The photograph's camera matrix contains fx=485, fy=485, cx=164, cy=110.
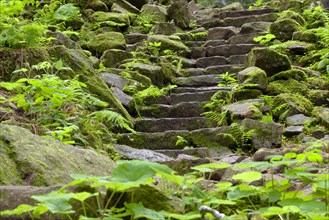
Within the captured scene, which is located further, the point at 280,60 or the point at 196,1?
the point at 196,1

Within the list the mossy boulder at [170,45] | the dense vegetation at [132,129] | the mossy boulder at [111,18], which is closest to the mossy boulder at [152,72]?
the dense vegetation at [132,129]

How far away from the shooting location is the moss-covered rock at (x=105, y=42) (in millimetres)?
10172

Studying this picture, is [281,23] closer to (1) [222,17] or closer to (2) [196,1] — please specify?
(1) [222,17]

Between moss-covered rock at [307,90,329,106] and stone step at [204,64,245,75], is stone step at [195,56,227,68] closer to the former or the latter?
stone step at [204,64,245,75]

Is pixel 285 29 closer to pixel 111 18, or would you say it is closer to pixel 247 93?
pixel 247 93

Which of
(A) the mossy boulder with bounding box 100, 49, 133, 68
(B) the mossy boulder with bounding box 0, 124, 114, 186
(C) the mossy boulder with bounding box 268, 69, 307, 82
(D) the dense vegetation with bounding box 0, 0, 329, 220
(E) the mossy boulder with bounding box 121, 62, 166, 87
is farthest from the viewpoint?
(A) the mossy boulder with bounding box 100, 49, 133, 68

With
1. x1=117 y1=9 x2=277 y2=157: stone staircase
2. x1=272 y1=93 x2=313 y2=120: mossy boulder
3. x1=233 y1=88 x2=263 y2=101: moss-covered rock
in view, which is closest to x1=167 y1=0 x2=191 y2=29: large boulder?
x1=117 y1=9 x2=277 y2=157: stone staircase

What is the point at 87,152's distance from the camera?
3.53 metres

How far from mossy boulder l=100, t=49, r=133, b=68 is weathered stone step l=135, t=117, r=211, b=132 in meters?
2.49

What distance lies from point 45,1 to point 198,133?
26.7 ft

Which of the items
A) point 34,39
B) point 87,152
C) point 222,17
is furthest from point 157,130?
point 222,17

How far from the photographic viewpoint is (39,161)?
299 cm

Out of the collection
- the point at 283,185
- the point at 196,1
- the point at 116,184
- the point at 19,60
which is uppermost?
the point at 116,184

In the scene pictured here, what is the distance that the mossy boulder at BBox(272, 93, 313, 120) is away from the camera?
6.90m
